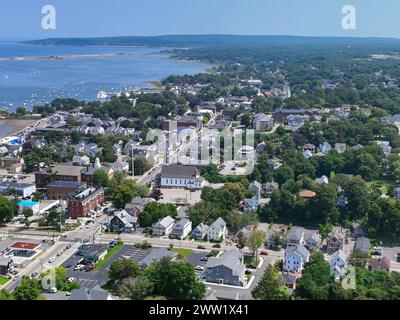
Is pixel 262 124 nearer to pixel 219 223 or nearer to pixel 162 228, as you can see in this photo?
pixel 219 223

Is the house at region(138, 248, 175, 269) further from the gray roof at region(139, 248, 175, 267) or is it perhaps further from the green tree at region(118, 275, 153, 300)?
the green tree at region(118, 275, 153, 300)

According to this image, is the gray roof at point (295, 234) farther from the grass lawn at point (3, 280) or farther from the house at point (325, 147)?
the house at point (325, 147)

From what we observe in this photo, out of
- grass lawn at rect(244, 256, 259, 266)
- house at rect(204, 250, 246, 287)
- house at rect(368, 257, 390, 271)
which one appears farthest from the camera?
grass lawn at rect(244, 256, 259, 266)

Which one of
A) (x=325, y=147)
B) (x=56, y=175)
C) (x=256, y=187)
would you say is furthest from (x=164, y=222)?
(x=325, y=147)

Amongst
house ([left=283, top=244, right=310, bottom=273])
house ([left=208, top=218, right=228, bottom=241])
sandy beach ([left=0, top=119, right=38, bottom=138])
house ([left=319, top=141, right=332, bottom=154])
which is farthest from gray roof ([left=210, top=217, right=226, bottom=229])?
sandy beach ([left=0, top=119, right=38, bottom=138])

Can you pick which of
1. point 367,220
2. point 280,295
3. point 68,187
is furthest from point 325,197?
point 68,187

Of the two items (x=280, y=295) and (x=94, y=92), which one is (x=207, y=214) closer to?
(x=280, y=295)
